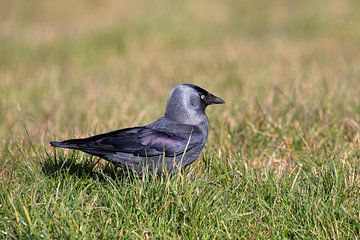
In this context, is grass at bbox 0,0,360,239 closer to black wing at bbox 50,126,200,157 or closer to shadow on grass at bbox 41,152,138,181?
shadow on grass at bbox 41,152,138,181

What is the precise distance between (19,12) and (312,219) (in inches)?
481

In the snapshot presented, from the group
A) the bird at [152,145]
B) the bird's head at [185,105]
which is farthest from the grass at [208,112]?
the bird's head at [185,105]

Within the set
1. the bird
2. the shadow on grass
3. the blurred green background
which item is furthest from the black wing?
the blurred green background

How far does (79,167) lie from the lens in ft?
16.3

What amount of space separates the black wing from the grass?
214 millimetres

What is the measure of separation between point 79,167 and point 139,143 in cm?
53

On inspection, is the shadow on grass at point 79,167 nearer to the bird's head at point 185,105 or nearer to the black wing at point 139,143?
the black wing at point 139,143

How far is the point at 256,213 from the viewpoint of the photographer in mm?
4191

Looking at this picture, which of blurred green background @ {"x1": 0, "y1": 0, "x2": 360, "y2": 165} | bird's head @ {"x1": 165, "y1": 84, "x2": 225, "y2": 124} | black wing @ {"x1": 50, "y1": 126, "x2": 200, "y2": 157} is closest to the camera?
black wing @ {"x1": 50, "y1": 126, "x2": 200, "y2": 157}

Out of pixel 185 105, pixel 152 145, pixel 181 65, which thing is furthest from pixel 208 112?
pixel 181 65

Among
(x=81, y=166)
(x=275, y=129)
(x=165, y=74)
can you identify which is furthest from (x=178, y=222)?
(x=165, y=74)

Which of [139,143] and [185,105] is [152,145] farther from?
[185,105]

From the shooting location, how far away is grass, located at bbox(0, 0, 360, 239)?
400 centimetres

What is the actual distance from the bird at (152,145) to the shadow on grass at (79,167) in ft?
0.40
